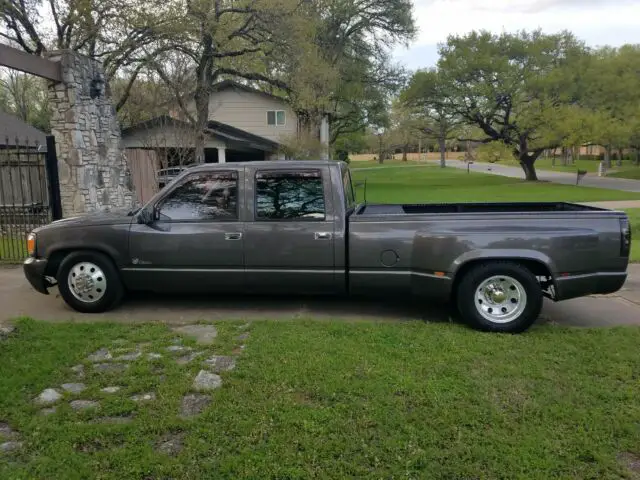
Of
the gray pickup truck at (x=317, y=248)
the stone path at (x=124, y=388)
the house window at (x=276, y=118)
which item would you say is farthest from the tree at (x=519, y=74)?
the stone path at (x=124, y=388)

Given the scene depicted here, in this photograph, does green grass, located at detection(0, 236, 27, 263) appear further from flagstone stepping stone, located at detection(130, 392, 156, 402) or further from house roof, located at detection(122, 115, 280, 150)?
house roof, located at detection(122, 115, 280, 150)

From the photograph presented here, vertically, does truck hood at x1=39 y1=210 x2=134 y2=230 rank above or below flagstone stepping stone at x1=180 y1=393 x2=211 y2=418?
above

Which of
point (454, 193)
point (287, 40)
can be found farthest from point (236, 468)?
point (454, 193)

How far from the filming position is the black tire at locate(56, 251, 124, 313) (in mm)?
5848

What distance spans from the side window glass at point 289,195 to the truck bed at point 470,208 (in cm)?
56

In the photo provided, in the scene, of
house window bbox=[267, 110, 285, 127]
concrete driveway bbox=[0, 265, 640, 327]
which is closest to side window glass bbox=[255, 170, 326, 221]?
concrete driveway bbox=[0, 265, 640, 327]

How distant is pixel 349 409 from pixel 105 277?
3.63 meters

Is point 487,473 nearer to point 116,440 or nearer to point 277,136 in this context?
point 116,440

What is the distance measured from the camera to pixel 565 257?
5023mm

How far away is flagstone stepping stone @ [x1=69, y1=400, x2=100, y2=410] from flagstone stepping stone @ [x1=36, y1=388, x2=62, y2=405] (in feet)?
0.48

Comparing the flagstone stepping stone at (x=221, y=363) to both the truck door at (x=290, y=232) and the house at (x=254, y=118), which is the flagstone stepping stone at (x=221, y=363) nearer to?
the truck door at (x=290, y=232)

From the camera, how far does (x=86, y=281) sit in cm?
587

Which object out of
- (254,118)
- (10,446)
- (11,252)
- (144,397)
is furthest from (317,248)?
(254,118)

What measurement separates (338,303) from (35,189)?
13.1m
